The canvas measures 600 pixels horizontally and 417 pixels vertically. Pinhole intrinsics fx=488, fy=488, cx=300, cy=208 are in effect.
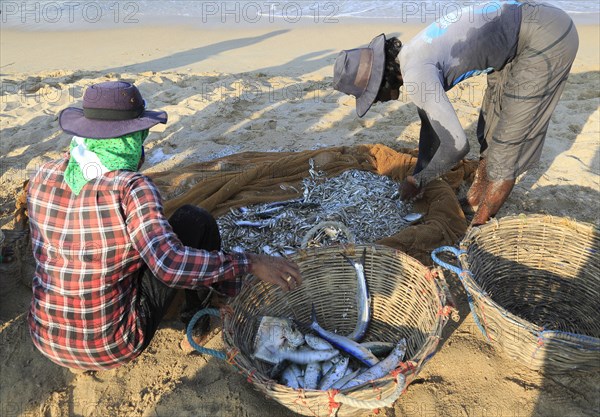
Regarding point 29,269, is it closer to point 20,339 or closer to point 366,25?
point 20,339

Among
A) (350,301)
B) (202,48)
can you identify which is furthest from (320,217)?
(202,48)

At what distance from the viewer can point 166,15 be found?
11.0m

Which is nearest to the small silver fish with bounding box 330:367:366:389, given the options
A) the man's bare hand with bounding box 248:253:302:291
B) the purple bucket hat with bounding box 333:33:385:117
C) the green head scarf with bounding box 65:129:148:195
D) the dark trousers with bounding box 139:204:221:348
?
the man's bare hand with bounding box 248:253:302:291

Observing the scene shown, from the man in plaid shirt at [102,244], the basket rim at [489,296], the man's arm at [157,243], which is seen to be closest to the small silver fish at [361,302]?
the basket rim at [489,296]

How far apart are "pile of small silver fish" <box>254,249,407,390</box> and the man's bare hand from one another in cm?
47

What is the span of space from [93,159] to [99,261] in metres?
0.42

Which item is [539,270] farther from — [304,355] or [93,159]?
[93,159]

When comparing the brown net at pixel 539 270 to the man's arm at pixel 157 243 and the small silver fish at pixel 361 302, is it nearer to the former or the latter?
the small silver fish at pixel 361 302

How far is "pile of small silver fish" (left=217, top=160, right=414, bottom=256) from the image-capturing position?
3.45m

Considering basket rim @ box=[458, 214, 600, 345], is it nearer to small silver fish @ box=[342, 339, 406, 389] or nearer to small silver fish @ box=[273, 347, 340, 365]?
small silver fish @ box=[342, 339, 406, 389]

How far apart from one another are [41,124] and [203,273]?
4424 millimetres

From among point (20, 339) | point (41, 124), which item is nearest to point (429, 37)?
point (20, 339)

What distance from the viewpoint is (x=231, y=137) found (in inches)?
203

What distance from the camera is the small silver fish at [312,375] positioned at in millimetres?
2307
